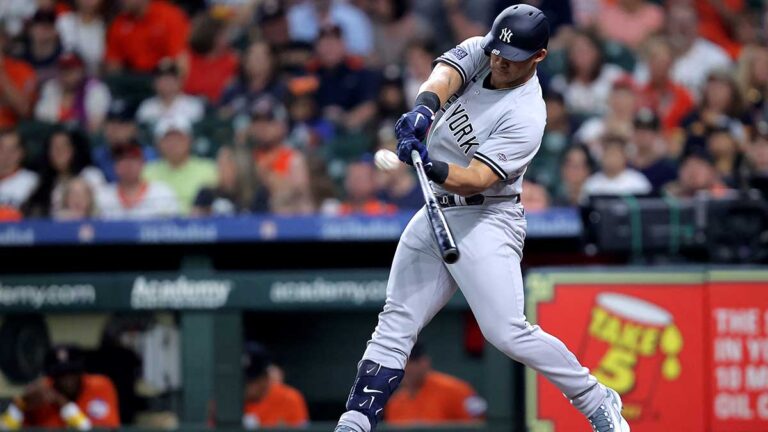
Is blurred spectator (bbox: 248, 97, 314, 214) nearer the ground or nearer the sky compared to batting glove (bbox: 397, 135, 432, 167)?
nearer the ground

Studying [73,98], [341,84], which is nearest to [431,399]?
[341,84]

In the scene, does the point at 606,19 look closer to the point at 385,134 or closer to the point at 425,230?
the point at 385,134

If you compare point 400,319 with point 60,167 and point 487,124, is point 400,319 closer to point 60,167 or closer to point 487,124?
point 487,124

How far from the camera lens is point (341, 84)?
355 inches

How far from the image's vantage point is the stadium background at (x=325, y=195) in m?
6.13

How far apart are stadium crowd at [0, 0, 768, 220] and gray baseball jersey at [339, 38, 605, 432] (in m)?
2.24

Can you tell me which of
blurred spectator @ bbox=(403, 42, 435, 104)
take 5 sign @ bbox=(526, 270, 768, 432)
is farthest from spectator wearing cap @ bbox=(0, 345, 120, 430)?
blurred spectator @ bbox=(403, 42, 435, 104)

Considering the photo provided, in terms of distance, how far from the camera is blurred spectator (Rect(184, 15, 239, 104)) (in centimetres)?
928

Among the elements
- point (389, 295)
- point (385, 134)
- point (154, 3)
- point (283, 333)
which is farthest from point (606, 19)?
point (389, 295)

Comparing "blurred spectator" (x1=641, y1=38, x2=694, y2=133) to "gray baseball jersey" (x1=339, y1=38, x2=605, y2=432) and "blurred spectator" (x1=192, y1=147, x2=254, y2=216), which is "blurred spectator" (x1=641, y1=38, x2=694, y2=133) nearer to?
"blurred spectator" (x1=192, y1=147, x2=254, y2=216)

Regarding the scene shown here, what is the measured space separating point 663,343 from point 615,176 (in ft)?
6.48

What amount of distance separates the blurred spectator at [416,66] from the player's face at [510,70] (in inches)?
166

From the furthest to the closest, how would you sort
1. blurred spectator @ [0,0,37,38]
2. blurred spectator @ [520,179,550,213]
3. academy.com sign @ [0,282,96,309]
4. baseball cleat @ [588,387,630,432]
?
blurred spectator @ [0,0,37,38], blurred spectator @ [520,179,550,213], academy.com sign @ [0,282,96,309], baseball cleat @ [588,387,630,432]

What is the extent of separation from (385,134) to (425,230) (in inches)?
140
